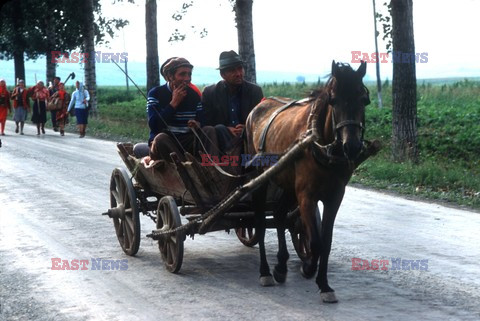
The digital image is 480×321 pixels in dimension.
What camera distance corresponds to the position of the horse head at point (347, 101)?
6.32 metres

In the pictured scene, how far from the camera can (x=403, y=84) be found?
682 inches

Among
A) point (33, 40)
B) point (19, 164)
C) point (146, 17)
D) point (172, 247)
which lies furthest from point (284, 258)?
point (33, 40)

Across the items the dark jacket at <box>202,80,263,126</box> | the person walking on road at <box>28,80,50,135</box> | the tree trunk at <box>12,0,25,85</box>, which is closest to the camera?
the dark jacket at <box>202,80,263,126</box>

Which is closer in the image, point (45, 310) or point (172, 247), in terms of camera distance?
point (45, 310)

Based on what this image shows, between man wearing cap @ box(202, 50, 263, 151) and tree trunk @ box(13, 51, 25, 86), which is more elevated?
tree trunk @ box(13, 51, 25, 86)

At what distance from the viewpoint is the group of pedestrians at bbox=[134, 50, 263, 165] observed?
8508 millimetres

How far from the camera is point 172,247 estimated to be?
8109 mm

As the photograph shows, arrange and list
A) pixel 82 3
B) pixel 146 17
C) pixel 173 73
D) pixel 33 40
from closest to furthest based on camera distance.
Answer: pixel 173 73 < pixel 146 17 < pixel 82 3 < pixel 33 40

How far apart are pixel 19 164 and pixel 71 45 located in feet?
121

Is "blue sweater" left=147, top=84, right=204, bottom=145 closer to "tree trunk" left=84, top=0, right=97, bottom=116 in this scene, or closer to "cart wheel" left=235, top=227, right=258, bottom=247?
"cart wheel" left=235, top=227, right=258, bottom=247

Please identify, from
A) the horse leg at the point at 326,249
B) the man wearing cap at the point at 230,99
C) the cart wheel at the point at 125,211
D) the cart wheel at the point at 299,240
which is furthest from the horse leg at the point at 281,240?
the cart wheel at the point at 125,211

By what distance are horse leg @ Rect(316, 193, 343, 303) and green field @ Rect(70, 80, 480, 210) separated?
1.01m

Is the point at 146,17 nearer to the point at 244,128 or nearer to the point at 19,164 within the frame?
the point at 19,164

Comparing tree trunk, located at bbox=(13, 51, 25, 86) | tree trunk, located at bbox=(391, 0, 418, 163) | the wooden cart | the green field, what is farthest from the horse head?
tree trunk, located at bbox=(13, 51, 25, 86)
